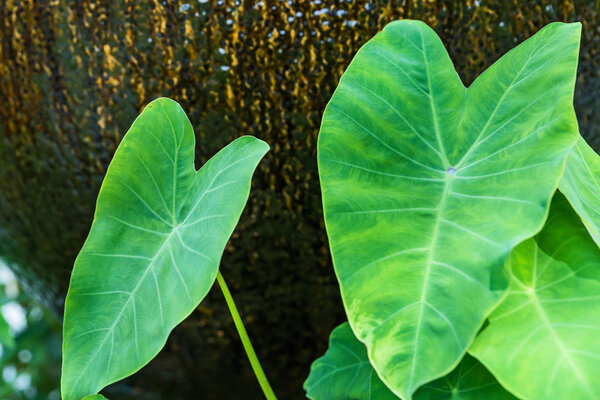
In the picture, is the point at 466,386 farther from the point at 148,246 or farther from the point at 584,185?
the point at 148,246

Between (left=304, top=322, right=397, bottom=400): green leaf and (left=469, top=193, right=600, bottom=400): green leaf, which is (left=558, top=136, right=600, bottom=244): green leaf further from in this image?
(left=304, top=322, right=397, bottom=400): green leaf

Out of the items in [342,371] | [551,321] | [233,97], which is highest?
[233,97]

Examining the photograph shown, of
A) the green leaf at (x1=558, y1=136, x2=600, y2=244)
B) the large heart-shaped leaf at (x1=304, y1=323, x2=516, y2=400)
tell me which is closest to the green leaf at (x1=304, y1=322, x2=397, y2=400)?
the large heart-shaped leaf at (x1=304, y1=323, x2=516, y2=400)

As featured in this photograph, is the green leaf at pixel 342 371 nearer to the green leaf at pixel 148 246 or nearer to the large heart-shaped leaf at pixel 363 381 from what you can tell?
the large heart-shaped leaf at pixel 363 381

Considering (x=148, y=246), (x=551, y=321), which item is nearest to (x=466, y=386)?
(x=551, y=321)

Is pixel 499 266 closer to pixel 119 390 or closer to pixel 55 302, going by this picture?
pixel 55 302

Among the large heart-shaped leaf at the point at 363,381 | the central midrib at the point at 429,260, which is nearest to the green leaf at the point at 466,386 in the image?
the large heart-shaped leaf at the point at 363,381
